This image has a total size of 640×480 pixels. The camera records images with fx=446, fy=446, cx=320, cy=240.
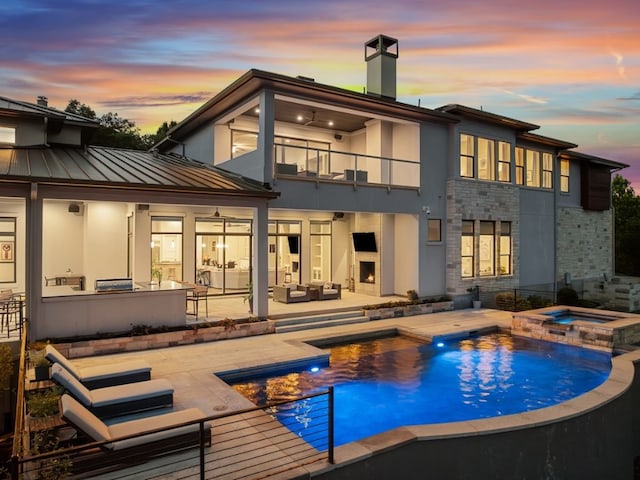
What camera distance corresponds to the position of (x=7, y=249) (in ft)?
46.4

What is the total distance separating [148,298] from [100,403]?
5.45 m

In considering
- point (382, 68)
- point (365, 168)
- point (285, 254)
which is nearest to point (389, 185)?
point (365, 168)

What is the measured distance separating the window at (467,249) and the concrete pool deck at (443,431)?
750cm

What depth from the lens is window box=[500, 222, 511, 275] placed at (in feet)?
62.4

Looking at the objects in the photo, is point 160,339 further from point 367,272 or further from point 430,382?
point 367,272

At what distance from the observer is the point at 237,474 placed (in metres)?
4.94

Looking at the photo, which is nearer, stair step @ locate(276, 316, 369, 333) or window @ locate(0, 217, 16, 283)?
stair step @ locate(276, 316, 369, 333)

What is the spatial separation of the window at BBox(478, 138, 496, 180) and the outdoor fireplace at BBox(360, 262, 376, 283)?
5865 mm

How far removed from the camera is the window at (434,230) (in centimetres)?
1719

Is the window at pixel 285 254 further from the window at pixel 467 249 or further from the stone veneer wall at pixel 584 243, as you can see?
the stone veneer wall at pixel 584 243

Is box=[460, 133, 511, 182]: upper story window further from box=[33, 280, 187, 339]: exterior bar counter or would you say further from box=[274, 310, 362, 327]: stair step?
box=[33, 280, 187, 339]: exterior bar counter

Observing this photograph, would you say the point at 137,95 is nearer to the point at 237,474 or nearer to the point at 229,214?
the point at 229,214

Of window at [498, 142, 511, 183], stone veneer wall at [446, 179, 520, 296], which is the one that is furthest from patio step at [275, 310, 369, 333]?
window at [498, 142, 511, 183]

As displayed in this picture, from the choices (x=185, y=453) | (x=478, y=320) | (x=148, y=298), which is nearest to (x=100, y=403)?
(x=185, y=453)
